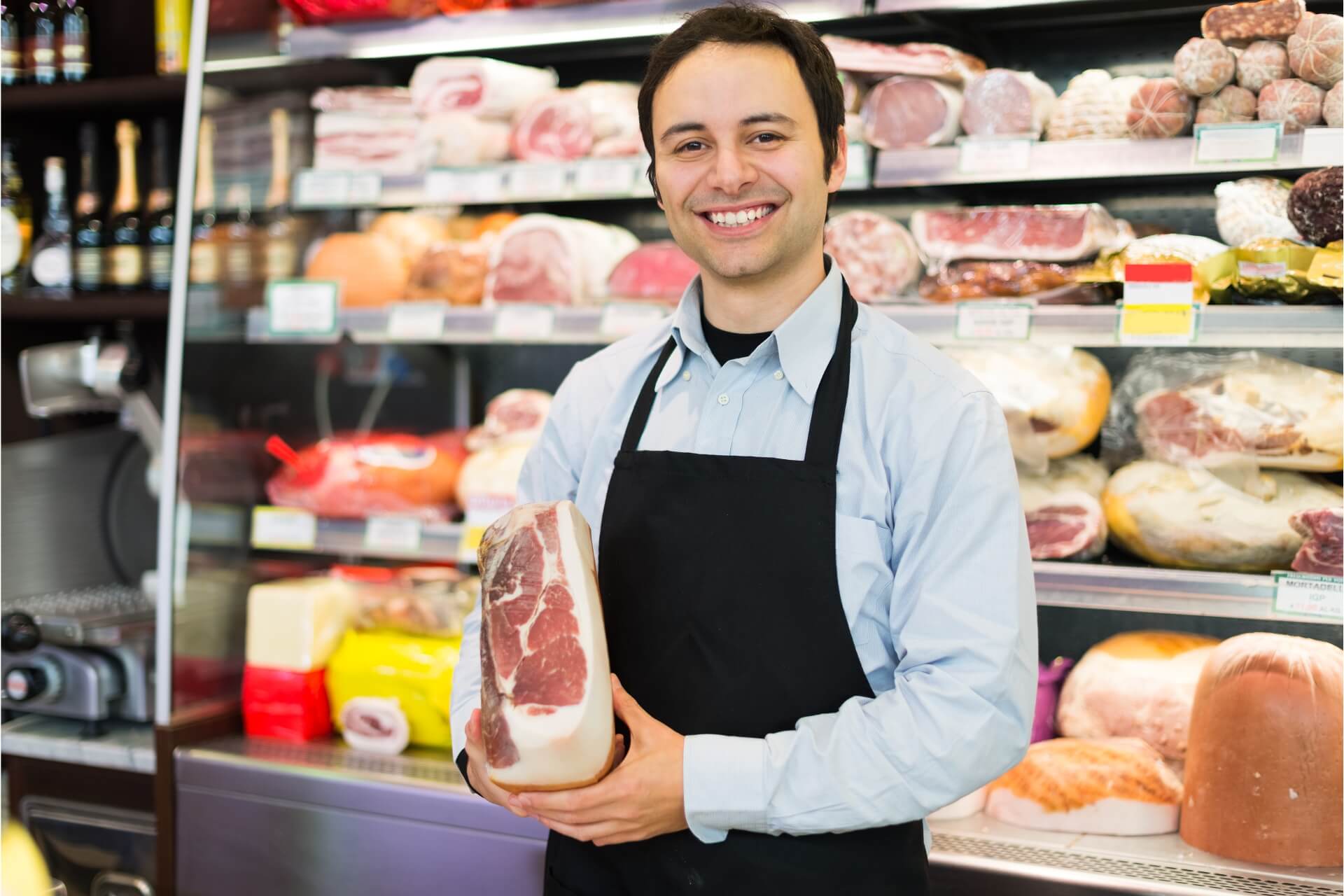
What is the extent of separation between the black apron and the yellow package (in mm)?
1111

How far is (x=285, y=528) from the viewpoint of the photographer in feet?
9.36

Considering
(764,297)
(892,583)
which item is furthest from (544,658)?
(764,297)

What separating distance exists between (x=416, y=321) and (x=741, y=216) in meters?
1.32

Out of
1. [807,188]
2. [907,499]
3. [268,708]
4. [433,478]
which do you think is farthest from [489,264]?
[907,499]

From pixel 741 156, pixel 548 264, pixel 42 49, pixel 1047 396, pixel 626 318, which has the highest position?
pixel 42 49

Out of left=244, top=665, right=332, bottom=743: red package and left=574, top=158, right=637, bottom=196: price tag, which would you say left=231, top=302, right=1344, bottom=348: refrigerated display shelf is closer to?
left=574, top=158, right=637, bottom=196: price tag

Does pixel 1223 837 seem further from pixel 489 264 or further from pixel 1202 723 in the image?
pixel 489 264

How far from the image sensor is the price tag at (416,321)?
8.88 feet

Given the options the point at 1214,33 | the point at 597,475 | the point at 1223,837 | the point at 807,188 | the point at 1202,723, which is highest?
the point at 1214,33

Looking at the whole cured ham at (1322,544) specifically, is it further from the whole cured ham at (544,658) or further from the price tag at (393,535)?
the price tag at (393,535)

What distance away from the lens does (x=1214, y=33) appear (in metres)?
2.22

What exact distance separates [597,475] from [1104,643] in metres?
1.25

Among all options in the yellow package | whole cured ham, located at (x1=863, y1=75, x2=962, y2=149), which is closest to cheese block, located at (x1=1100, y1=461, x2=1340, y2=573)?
whole cured ham, located at (x1=863, y1=75, x2=962, y2=149)

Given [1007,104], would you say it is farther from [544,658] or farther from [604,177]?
[544,658]
